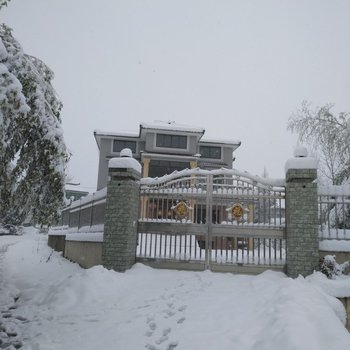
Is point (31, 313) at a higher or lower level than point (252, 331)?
lower

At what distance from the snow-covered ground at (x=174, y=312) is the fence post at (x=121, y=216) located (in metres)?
0.46

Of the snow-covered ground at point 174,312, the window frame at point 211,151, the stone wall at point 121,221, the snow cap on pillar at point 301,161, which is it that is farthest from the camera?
the window frame at point 211,151

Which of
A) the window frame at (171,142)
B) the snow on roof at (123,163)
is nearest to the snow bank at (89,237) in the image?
the snow on roof at (123,163)

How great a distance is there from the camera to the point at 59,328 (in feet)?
17.5

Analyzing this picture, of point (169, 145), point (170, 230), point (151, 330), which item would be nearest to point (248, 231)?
point (170, 230)

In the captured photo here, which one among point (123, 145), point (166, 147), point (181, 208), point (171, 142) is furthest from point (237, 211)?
point (123, 145)

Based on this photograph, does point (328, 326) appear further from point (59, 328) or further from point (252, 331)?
point (59, 328)

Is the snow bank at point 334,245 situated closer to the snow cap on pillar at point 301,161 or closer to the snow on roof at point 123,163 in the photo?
the snow cap on pillar at point 301,161

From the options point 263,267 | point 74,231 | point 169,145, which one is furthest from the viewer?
point 169,145

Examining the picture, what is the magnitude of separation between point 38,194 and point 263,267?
526 centimetres

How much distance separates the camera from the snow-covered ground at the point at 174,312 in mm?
4074

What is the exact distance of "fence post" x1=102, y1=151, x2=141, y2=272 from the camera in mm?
8117

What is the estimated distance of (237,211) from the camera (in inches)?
330

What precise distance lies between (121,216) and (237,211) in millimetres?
2811
